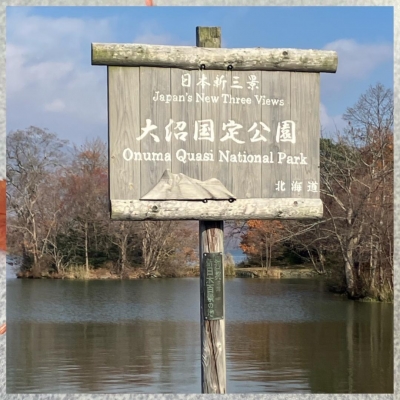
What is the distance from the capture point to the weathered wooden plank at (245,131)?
4090 millimetres

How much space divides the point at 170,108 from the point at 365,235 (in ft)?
33.7

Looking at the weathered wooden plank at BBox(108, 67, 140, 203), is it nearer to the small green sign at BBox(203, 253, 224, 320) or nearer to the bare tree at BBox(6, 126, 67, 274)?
the small green sign at BBox(203, 253, 224, 320)

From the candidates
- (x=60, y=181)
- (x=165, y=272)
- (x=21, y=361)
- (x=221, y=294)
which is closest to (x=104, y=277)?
(x=165, y=272)

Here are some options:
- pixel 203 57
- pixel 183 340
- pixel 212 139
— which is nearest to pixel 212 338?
pixel 212 139

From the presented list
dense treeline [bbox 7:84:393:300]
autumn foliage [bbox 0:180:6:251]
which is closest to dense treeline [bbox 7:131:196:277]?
dense treeline [bbox 7:84:393:300]

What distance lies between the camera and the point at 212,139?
4070 mm

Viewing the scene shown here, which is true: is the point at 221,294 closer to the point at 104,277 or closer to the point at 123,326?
the point at 123,326

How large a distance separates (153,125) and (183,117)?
170 mm

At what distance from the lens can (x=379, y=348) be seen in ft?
31.9

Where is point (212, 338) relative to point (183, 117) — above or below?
below

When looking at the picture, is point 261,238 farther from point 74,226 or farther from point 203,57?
point 203,57

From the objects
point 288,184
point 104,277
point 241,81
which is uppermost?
point 241,81

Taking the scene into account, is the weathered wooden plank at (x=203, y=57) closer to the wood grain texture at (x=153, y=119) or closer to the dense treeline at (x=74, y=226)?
the wood grain texture at (x=153, y=119)

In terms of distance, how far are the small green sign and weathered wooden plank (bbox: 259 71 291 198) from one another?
472 millimetres
